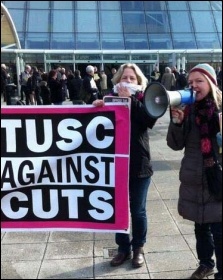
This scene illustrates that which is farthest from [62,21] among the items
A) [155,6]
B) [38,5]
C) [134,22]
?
[155,6]

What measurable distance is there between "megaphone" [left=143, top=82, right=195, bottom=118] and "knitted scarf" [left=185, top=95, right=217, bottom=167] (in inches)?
4.2

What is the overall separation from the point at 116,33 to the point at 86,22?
1.74 m

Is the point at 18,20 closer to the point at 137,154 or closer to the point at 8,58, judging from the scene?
the point at 8,58

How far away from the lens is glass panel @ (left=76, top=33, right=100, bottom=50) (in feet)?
71.0

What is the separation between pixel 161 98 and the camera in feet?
9.00

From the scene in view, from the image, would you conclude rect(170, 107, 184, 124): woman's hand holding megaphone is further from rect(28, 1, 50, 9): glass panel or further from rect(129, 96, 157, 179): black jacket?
rect(28, 1, 50, 9): glass panel

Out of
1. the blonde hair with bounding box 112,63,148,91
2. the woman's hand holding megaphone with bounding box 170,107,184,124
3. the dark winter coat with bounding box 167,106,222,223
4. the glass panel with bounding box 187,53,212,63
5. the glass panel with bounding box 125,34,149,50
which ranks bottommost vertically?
the dark winter coat with bounding box 167,106,222,223

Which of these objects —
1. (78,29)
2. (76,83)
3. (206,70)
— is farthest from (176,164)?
(78,29)

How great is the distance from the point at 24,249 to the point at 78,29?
63.2 ft

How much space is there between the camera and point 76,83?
1239cm

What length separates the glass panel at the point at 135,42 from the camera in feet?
71.6

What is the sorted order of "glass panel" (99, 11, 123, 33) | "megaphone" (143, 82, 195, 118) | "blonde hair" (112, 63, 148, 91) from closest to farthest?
"megaphone" (143, 82, 195, 118) → "blonde hair" (112, 63, 148, 91) → "glass panel" (99, 11, 123, 33)

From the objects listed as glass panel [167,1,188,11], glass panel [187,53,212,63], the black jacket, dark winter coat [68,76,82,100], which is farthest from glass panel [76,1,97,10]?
the black jacket

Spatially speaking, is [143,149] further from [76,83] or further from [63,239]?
[76,83]
